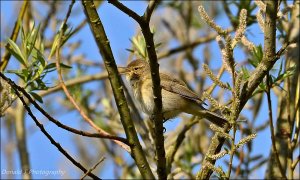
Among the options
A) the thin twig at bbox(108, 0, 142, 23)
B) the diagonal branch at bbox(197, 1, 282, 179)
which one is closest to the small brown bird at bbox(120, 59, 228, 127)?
the diagonal branch at bbox(197, 1, 282, 179)

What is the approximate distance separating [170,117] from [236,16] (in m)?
1.03

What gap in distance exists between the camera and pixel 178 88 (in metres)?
4.30

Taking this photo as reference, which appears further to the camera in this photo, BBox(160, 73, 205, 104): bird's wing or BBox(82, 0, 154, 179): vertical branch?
BBox(160, 73, 205, 104): bird's wing

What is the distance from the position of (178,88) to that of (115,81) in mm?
1723

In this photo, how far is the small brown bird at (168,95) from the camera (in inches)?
159

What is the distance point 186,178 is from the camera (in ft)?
15.9

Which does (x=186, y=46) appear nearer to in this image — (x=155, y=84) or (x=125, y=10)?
(x=155, y=84)

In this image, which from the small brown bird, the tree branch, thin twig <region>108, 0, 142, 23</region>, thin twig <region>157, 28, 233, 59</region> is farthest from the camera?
thin twig <region>157, 28, 233, 59</region>

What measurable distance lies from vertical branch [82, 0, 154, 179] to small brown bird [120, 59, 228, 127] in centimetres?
121

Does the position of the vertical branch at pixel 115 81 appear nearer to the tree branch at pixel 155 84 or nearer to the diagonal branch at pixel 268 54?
the tree branch at pixel 155 84

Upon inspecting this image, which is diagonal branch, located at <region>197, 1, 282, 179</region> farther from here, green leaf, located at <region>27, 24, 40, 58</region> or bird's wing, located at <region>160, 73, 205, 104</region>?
bird's wing, located at <region>160, 73, 205, 104</region>

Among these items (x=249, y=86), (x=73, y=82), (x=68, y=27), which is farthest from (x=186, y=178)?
(x=249, y=86)

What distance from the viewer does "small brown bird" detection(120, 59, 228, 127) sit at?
159 inches

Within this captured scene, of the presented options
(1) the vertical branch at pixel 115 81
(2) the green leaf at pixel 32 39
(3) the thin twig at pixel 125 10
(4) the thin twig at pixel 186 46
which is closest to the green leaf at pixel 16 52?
(2) the green leaf at pixel 32 39
